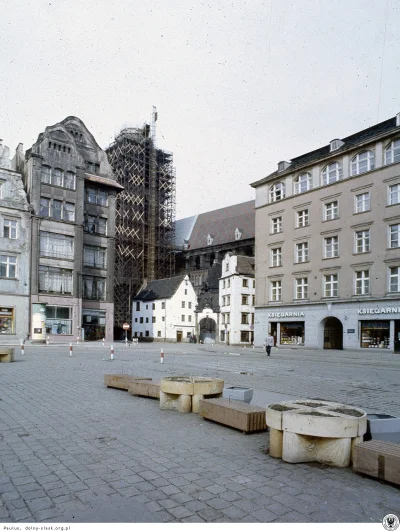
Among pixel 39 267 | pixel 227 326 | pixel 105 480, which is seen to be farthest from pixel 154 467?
pixel 227 326

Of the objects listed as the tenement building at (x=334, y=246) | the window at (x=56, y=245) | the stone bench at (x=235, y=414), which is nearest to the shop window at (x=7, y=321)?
the window at (x=56, y=245)

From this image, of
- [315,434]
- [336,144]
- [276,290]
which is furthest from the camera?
[276,290]

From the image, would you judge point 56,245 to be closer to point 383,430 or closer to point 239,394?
point 239,394

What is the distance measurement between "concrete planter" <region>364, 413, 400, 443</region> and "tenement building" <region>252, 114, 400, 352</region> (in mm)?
35511

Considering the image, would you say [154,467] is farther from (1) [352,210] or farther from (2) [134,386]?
(1) [352,210]

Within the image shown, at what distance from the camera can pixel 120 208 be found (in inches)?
3450

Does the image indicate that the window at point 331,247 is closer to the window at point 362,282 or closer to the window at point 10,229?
the window at point 362,282

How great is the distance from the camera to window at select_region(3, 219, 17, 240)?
51250mm

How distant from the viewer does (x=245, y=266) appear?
7150 cm

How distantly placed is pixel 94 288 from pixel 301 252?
1018 inches

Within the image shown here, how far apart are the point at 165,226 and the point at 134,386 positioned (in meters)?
83.4

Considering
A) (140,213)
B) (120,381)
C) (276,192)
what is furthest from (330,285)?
(140,213)

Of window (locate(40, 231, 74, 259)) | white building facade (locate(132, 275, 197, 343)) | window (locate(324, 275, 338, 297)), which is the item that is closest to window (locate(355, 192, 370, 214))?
window (locate(324, 275, 338, 297))

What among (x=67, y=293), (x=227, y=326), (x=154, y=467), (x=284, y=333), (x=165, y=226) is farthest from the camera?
(x=165, y=226)
